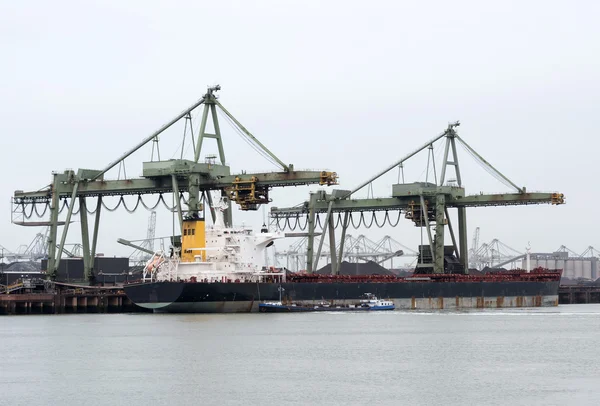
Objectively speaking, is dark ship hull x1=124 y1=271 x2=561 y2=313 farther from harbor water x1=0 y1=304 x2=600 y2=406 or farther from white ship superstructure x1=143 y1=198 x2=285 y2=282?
harbor water x1=0 y1=304 x2=600 y2=406

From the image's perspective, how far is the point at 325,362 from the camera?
34.5 metres

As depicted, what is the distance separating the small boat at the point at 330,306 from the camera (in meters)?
57.8

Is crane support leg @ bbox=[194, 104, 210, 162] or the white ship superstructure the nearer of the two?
the white ship superstructure

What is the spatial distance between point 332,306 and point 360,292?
3.52 metres

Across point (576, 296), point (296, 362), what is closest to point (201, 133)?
point (296, 362)

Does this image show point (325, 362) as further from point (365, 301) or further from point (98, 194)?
point (98, 194)

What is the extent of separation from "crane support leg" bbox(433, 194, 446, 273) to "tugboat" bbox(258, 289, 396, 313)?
9.29 metres

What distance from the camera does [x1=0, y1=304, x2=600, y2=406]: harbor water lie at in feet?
92.4

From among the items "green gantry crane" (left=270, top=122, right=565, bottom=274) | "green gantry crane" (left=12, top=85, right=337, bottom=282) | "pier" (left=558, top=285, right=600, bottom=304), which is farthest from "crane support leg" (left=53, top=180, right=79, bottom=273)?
"pier" (left=558, top=285, right=600, bottom=304)

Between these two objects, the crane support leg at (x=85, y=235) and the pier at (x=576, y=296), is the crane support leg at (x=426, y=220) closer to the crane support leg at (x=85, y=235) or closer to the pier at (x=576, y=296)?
the crane support leg at (x=85, y=235)

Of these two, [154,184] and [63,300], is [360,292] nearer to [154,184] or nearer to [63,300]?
[154,184]

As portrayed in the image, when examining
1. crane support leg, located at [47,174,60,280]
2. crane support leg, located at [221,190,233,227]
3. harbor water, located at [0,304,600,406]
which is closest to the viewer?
harbor water, located at [0,304,600,406]

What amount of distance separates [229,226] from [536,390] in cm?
3267

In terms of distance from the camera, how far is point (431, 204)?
2894 inches
